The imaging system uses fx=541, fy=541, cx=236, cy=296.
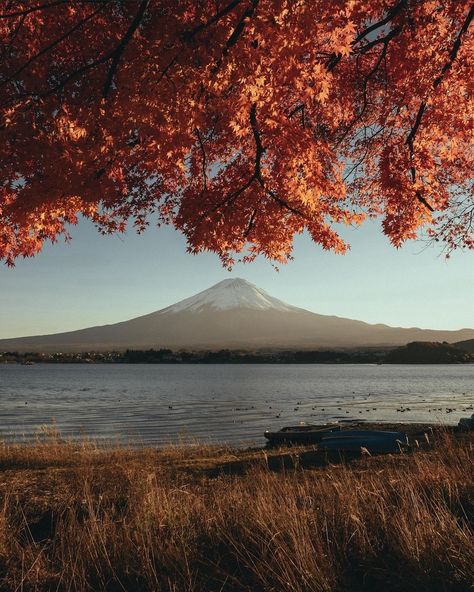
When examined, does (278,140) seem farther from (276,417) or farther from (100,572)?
(276,417)

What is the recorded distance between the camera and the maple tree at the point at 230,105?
742 cm

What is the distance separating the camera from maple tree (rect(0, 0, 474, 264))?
7.42m

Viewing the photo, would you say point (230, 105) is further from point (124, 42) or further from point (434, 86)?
point (434, 86)

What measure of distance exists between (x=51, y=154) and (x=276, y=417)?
121ft

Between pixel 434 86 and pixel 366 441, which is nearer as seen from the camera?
pixel 434 86

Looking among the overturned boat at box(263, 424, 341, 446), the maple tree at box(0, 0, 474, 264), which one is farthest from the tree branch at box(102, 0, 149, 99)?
the overturned boat at box(263, 424, 341, 446)

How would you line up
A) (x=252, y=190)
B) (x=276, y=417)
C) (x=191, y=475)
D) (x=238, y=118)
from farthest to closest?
1. (x=276, y=417)
2. (x=191, y=475)
3. (x=252, y=190)
4. (x=238, y=118)

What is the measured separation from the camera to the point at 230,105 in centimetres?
823

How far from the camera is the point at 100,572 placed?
5473 millimetres

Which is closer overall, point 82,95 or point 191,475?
point 82,95

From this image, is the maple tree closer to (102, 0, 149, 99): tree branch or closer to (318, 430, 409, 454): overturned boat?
(102, 0, 149, 99): tree branch

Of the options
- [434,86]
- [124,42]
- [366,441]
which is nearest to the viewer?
[124,42]

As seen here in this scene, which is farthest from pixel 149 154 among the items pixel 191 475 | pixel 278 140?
pixel 191 475

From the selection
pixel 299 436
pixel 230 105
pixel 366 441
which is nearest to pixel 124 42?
pixel 230 105
